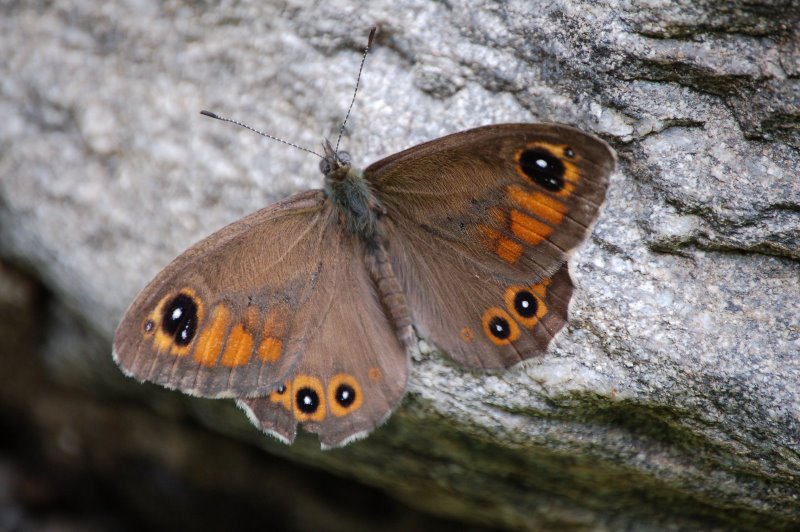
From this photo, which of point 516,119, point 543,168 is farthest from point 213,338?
point 516,119

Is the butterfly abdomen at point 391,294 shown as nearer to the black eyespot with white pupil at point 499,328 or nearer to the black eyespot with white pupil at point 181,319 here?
the black eyespot with white pupil at point 499,328

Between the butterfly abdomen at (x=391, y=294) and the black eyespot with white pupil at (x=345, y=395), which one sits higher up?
the butterfly abdomen at (x=391, y=294)

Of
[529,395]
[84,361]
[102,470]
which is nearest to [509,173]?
[529,395]

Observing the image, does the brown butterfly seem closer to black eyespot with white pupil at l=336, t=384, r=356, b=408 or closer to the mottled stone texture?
black eyespot with white pupil at l=336, t=384, r=356, b=408

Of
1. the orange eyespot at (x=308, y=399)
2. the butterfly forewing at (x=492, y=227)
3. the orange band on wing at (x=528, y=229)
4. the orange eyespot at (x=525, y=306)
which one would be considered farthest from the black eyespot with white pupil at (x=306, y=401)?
the orange band on wing at (x=528, y=229)

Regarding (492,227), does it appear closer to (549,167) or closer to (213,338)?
(549,167)

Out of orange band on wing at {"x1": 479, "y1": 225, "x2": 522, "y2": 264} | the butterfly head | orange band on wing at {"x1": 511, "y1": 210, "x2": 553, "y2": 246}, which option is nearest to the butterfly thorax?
the butterfly head
